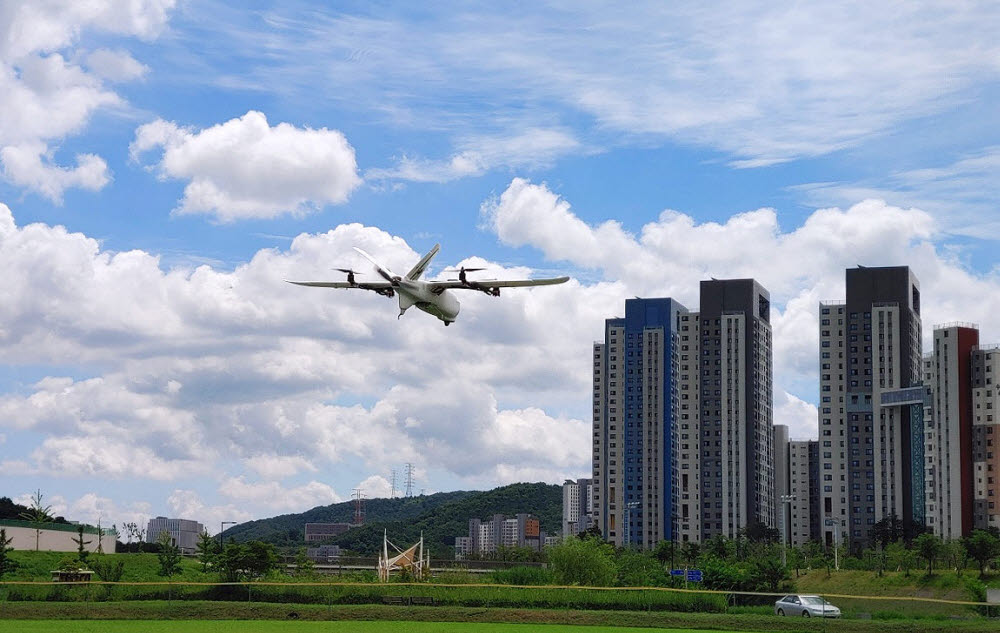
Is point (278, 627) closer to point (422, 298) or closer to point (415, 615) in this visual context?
point (415, 615)

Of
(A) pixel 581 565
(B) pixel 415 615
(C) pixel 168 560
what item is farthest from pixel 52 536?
(B) pixel 415 615

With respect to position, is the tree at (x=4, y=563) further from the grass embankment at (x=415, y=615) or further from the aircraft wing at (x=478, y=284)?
the aircraft wing at (x=478, y=284)

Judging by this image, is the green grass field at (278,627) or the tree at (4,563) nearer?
the green grass field at (278,627)

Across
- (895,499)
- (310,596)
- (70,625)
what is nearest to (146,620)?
(70,625)

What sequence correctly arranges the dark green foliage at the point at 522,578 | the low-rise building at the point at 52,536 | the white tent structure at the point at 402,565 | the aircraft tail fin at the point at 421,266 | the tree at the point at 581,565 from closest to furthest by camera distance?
the aircraft tail fin at the point at 421,266
the dark green foliage at the point at 522,578
the white tent structure at the point at 402,565
the tree at the point at 581,565
the low-rise building at the point at 52,536

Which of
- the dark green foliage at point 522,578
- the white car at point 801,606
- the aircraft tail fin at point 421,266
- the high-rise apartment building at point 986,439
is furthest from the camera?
the high-rise apartment building at point 986,439

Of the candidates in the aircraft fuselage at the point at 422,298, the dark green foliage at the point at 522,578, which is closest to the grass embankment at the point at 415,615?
the aircraft fuselage at the point at 422,298
